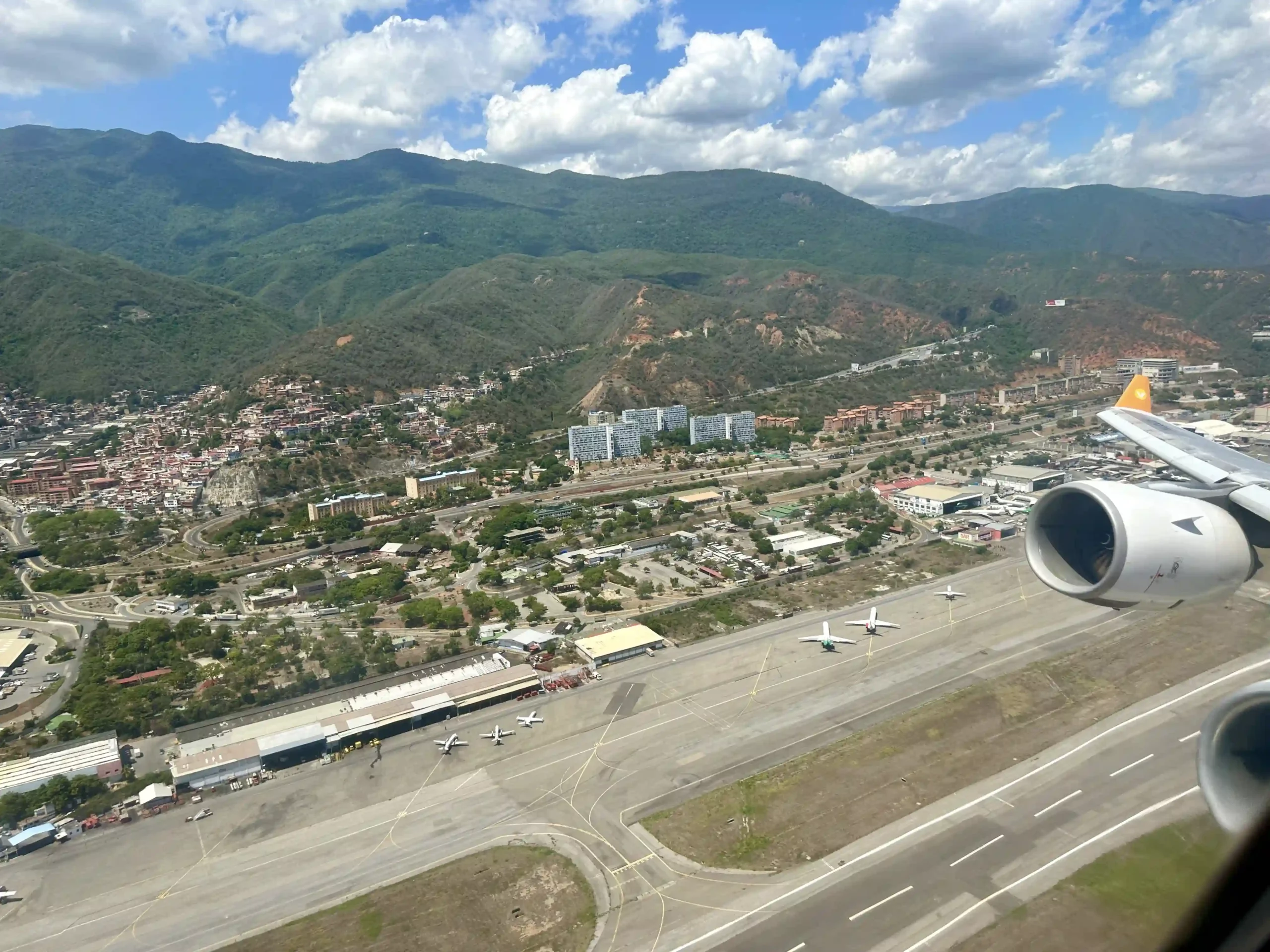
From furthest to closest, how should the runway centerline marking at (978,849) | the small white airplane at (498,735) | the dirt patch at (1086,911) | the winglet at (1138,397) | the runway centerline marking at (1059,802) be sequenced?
the small white airplane at (498,735), the runway centerline marking at (1059,802), the runway centerline marking at (978,849), the dirt patch at (1086,911), the winglet at (1138,397)

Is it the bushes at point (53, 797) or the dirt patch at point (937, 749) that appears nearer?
the dirt patch at point (937, 749)

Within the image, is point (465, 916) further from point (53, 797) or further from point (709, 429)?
point (709, 429)

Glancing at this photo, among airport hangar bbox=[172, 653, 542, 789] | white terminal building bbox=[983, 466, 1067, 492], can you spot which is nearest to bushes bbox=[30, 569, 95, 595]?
airport hangar bbox=[172, 653, 542, 789]

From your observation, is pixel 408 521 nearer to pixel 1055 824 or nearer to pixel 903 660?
pixel 903 660

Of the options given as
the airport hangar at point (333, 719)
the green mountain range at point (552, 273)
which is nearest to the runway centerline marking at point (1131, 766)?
the airport hangar at point (333, 719)

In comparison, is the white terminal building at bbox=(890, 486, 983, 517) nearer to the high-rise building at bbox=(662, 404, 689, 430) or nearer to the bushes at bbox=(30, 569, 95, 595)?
the high-rise building at bbox=(662, 404, 689, 430)

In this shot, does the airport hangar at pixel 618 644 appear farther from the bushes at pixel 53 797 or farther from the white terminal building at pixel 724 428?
the white terminal building at pixel 724 428
